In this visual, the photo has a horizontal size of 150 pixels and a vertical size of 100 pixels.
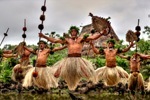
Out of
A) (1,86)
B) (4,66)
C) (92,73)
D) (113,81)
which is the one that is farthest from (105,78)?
(4,66)

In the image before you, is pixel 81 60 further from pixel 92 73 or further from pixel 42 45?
pixel 42 45

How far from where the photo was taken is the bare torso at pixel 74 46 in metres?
9.35

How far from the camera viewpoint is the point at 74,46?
9414mm

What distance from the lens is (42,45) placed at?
1089cm

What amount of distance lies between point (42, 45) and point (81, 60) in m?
1.89

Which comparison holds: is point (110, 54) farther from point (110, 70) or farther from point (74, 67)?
point (74, 67)

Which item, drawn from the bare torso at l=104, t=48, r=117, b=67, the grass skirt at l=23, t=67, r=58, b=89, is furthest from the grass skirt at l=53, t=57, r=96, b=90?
the bare torso at l=104, t=48, r=117, b=67

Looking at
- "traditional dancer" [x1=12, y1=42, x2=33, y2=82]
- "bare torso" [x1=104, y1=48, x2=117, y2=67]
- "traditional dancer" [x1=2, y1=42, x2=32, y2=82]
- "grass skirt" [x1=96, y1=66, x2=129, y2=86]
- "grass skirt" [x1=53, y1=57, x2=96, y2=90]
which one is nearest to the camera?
"grass skirt" [x1=53, y1=57, x2=96, y2=90]

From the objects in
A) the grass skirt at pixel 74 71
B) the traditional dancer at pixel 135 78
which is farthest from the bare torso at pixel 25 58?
the traditional dancer at pixel 135 78

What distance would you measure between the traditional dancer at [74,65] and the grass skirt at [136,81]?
1798 millimetres

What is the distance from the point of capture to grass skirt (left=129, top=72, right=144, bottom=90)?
10.7 metres

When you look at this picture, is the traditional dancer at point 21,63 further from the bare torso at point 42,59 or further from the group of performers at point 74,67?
the bare torso at point 42,59

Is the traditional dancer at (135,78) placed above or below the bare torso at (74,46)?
below

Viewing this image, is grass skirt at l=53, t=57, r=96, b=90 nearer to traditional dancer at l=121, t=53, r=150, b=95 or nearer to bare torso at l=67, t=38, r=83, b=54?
bare torso at l=67, t=38, r=83, b=54
